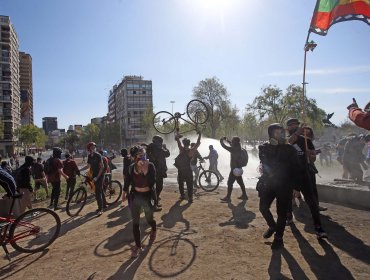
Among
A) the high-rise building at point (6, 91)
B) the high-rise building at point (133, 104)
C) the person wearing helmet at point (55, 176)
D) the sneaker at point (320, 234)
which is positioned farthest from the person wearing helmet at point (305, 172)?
the high-rise building at point (133, 104)

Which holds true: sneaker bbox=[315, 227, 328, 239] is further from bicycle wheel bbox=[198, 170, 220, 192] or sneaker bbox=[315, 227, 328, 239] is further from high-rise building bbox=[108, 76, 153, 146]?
high-rise building bbox=[108, 76, 153, 146]

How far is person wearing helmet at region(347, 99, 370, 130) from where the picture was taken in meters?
4.70

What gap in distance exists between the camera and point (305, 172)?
6125 millimetres

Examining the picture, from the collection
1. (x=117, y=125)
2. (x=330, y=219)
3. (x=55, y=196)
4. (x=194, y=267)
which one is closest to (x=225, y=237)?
(x=194, y=267)

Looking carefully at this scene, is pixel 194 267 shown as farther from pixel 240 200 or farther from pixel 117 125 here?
pixel 117 125

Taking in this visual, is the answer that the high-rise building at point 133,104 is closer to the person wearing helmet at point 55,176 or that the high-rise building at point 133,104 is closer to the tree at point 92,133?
the tree at point 92,133

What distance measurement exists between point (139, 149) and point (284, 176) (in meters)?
2.47

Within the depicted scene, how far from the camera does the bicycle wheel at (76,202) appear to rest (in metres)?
9.92

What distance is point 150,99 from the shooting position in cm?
13012

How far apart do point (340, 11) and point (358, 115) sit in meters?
5.73

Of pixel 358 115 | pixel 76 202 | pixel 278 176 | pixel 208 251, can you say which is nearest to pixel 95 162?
pixel 76 202

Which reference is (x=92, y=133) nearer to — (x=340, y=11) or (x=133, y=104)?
(x=133, y=104)

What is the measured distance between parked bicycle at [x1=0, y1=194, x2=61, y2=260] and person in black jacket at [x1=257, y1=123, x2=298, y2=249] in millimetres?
4094

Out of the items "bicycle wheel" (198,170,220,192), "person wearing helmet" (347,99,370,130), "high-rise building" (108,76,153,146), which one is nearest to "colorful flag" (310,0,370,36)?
"person wearing helmet" (347,99,370,130)
